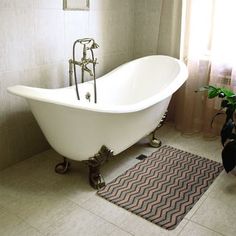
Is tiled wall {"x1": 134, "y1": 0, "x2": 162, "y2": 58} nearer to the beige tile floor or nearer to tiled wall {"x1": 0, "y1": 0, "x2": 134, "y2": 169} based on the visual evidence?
tiled wall {"x1": 0, "y1": 0, "x2": 134, "y2": 169}

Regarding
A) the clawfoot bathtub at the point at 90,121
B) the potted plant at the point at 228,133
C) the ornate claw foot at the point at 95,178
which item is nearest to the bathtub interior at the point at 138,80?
the clawfoot bathtub at the point at 90,121

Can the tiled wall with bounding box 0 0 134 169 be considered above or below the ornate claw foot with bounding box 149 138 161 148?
above

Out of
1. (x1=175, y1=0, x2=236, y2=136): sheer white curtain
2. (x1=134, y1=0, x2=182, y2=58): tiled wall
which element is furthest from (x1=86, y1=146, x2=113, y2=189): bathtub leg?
(x1=134, y1=0, x2=182, y2=58): tiled wall

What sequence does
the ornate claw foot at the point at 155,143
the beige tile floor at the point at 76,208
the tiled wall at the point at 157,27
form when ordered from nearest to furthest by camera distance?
the beige tile floor at the point at 76,208
the ornate claw foot at the point at 155,143
the tiled wall at the point at 157,27

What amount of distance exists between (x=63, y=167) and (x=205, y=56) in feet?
5.21

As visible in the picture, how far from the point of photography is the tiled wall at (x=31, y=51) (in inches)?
77.3

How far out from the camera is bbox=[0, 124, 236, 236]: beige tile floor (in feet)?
5.15

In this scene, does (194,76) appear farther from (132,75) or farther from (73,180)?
(73,180)

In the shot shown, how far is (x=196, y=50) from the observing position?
2.57 m

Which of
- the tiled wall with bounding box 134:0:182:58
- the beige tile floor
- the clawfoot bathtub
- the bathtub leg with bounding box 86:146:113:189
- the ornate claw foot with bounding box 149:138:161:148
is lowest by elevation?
the beige tile floor

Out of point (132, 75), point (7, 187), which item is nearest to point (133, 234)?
point (7, 187)

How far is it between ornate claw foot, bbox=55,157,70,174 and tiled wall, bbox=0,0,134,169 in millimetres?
332

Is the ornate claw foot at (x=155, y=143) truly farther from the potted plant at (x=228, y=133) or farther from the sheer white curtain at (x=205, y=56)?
the potted plant at (x=228, y=133)

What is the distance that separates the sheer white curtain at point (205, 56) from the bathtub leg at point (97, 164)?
117cm
